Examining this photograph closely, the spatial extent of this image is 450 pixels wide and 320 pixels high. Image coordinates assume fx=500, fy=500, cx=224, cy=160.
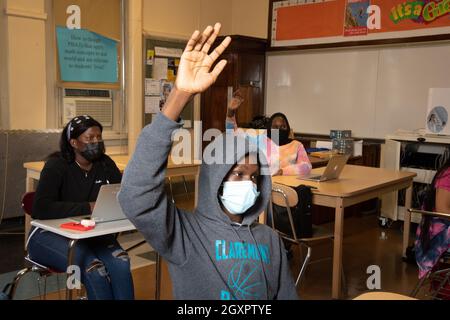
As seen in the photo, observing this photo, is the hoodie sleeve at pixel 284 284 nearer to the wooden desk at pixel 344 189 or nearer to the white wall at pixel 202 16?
the wooden desk at pixel 344 189

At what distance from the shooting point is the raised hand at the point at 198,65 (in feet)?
4.54

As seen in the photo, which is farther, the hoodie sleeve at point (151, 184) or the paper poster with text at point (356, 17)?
the paper poster with text at point (356, 17)

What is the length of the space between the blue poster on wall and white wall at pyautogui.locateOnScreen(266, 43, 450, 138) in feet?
7.87

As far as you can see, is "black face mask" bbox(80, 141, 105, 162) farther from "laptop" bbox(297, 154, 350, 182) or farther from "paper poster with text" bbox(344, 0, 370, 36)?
"paper poster with text" bbox(344, 0, 370, 36)

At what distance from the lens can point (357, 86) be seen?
20.6ft

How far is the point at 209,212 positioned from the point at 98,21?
4740mm

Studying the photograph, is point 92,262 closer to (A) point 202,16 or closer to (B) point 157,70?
(B) point 157,70

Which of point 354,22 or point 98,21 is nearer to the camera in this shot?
point 98,21

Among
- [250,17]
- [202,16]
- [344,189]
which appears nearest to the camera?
[344,189]

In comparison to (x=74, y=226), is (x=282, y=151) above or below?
above

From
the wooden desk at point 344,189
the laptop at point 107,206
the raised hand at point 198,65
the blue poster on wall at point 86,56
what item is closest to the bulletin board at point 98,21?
the blue poster on wall at point 86,56

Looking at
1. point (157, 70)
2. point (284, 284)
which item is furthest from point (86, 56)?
point (284, 284)

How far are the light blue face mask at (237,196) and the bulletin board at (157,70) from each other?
4830mm

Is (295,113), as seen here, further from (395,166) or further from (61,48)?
(61,48)
